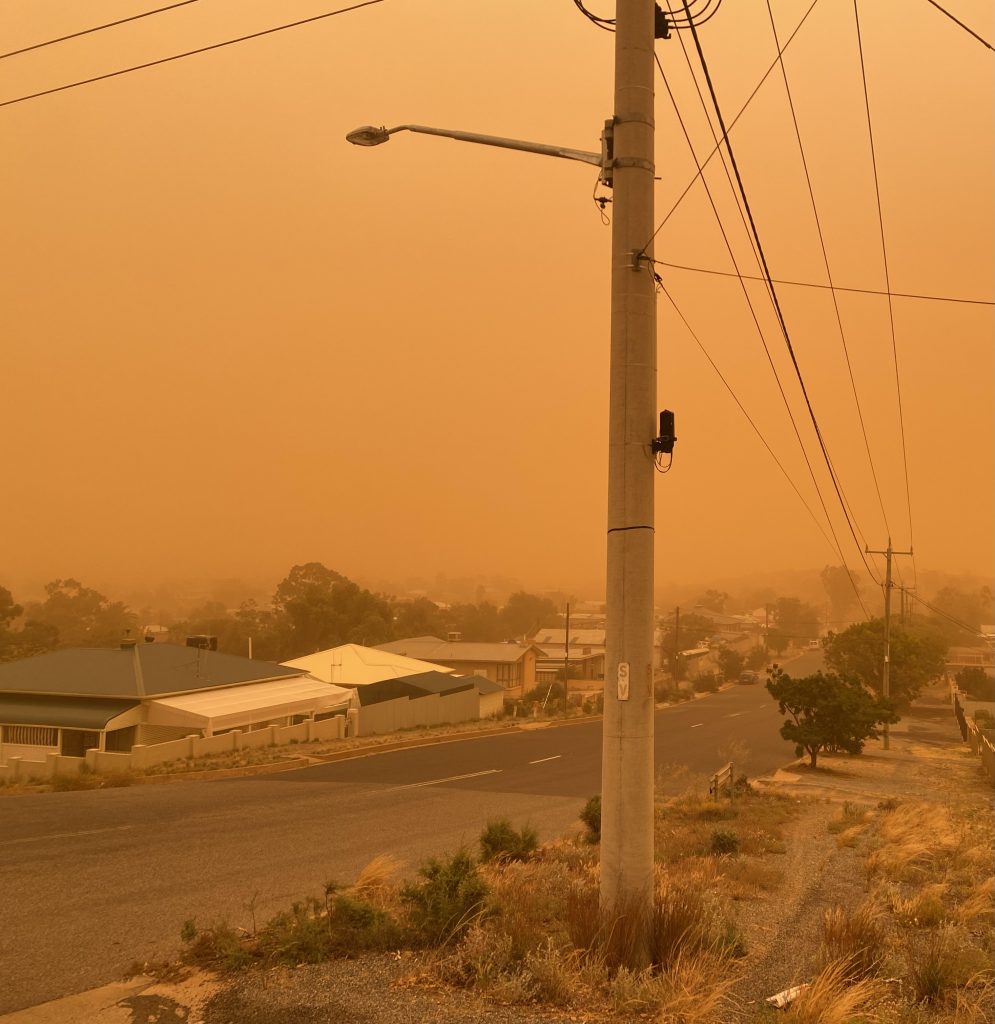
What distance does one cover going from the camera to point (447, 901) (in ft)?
30.2

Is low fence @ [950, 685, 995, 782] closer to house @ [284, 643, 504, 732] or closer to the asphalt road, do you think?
the asphalt road

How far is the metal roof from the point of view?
4022cm

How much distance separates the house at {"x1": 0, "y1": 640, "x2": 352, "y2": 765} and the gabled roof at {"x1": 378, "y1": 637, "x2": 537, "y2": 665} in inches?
1873

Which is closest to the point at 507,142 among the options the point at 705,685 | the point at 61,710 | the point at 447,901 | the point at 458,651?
the point at 447,901

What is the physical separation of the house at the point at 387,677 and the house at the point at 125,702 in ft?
44.5

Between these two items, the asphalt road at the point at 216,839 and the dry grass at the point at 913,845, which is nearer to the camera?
the asphalt road at the point at 216,839

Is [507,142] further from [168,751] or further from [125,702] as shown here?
[125,702]

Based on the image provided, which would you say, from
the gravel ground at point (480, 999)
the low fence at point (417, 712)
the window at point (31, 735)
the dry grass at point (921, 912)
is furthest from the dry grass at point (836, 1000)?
the low fence at point (417, 712)

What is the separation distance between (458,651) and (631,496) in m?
93.1

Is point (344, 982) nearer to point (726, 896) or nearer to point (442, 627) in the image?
point (726, 896)

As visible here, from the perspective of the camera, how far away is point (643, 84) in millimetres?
9086

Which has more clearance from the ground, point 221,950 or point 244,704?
point 221,950

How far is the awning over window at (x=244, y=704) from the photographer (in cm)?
4047

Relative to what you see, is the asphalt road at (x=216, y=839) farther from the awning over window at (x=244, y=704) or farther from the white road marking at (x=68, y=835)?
the awning over window at (x=244, y=704)
